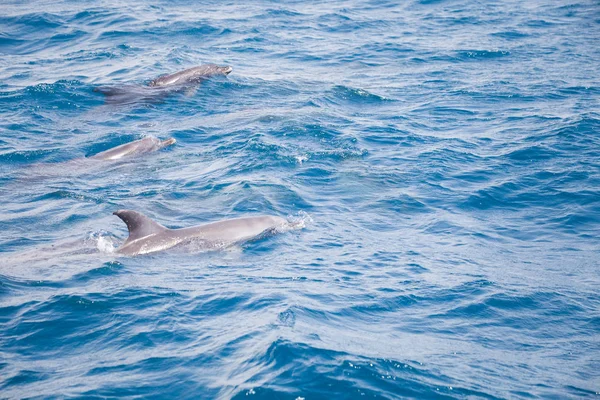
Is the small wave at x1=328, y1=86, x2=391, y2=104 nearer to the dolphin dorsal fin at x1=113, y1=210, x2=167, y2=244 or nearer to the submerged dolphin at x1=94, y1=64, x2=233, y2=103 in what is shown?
the submerged dolphin at x1=94, y1=64, x2=233, y2=103

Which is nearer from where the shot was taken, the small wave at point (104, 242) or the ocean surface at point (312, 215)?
the ocean surface at point (312, 215)

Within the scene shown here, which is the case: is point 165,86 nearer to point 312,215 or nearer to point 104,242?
point 312,215

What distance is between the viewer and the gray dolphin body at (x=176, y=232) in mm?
13500

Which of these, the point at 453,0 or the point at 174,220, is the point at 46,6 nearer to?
the point at 453,0

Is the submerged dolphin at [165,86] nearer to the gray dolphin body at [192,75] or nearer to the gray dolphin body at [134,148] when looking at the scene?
the gray dolphin body at [192,75]

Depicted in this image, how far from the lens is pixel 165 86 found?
24750mm

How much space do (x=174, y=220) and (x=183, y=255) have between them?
2204mm

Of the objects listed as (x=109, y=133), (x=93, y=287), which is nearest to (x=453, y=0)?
(x=109, y=133)

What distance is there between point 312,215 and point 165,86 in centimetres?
1107

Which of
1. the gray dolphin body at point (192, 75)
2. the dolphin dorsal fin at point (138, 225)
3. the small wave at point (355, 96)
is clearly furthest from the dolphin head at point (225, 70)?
the dolphin dorsal fin at point (138, 225)

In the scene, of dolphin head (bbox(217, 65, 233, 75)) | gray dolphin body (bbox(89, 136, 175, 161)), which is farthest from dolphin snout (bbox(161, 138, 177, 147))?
dolphin head (bbox(217, 65, 233, 75))

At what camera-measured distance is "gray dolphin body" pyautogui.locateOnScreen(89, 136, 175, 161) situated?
1897 centimetres

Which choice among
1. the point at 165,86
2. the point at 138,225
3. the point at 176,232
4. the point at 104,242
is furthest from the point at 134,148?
the point at 138,225

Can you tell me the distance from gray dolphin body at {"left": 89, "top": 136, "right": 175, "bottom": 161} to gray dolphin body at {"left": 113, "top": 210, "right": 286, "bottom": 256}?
5.61 m
